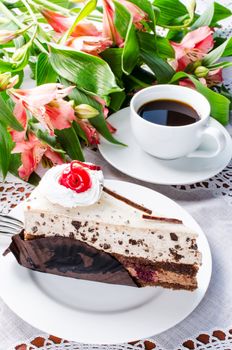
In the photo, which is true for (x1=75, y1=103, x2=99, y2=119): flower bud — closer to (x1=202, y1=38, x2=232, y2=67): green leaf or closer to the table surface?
the table surface

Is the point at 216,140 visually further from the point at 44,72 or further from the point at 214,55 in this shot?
the point at 44,72

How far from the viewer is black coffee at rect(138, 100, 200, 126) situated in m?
1.01

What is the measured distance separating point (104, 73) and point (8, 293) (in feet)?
1.24

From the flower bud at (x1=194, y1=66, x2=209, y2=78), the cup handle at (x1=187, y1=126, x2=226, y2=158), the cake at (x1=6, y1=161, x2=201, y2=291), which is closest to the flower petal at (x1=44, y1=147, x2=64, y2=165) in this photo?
the cake at (x1=6, y1=161, x2=201, y2=291)

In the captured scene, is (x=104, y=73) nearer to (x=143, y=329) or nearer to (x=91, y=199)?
(x=91, y=199)

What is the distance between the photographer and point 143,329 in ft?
2.42

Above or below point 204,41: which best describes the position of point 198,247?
below

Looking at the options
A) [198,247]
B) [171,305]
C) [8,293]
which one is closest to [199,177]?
[198,247]

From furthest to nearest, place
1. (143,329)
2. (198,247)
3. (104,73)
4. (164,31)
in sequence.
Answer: (164,31) < (104,73) < (198,247) < (143,329)

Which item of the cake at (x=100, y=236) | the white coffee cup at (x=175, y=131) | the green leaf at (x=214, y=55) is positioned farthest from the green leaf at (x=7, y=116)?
the green leaf at (x=214, y=55)

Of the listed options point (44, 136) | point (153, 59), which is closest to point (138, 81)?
point (153, 59)

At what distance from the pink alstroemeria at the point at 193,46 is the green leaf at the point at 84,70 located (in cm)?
21

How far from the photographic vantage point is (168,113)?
1030mm

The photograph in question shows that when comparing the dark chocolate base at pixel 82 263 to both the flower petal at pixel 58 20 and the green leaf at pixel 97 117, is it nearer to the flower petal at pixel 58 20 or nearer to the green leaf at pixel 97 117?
the green leaf at pixel 97 117
